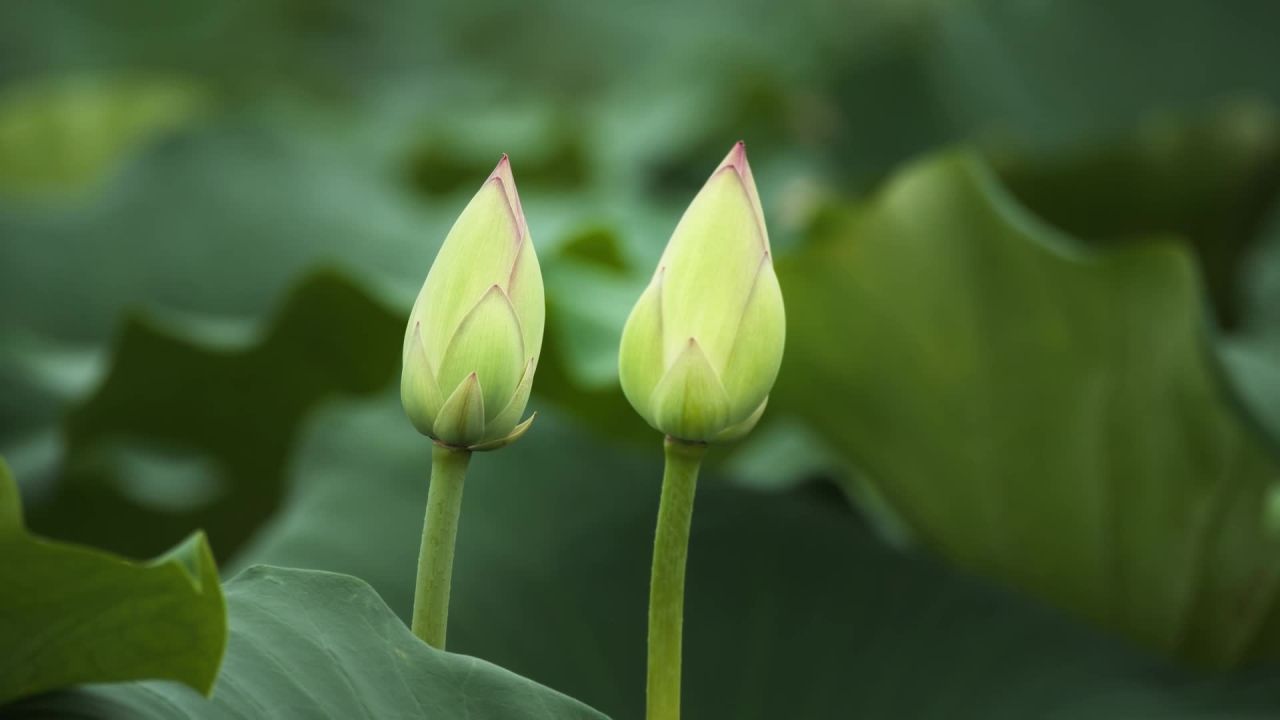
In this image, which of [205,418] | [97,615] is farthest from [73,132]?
[97,615]

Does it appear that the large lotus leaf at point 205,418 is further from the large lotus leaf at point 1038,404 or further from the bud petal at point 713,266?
the bud petal at point 713,266

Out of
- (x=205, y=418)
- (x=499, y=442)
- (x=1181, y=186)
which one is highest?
(x=1181, y=186)

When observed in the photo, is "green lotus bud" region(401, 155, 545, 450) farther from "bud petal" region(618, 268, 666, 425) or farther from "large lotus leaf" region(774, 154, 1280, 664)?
"large lotus leaf" region(774, 154, 1280, 664)

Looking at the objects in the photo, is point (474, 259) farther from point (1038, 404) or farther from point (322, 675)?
point (1038, 404)

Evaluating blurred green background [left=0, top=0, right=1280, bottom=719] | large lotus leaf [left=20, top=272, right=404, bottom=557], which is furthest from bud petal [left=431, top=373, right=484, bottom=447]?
large lotus leaf [left=20, top=272, right=404, bottom=557]

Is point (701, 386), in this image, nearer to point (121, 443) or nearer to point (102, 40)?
point (121, 443)

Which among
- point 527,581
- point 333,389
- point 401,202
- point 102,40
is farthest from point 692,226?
point 102,40
